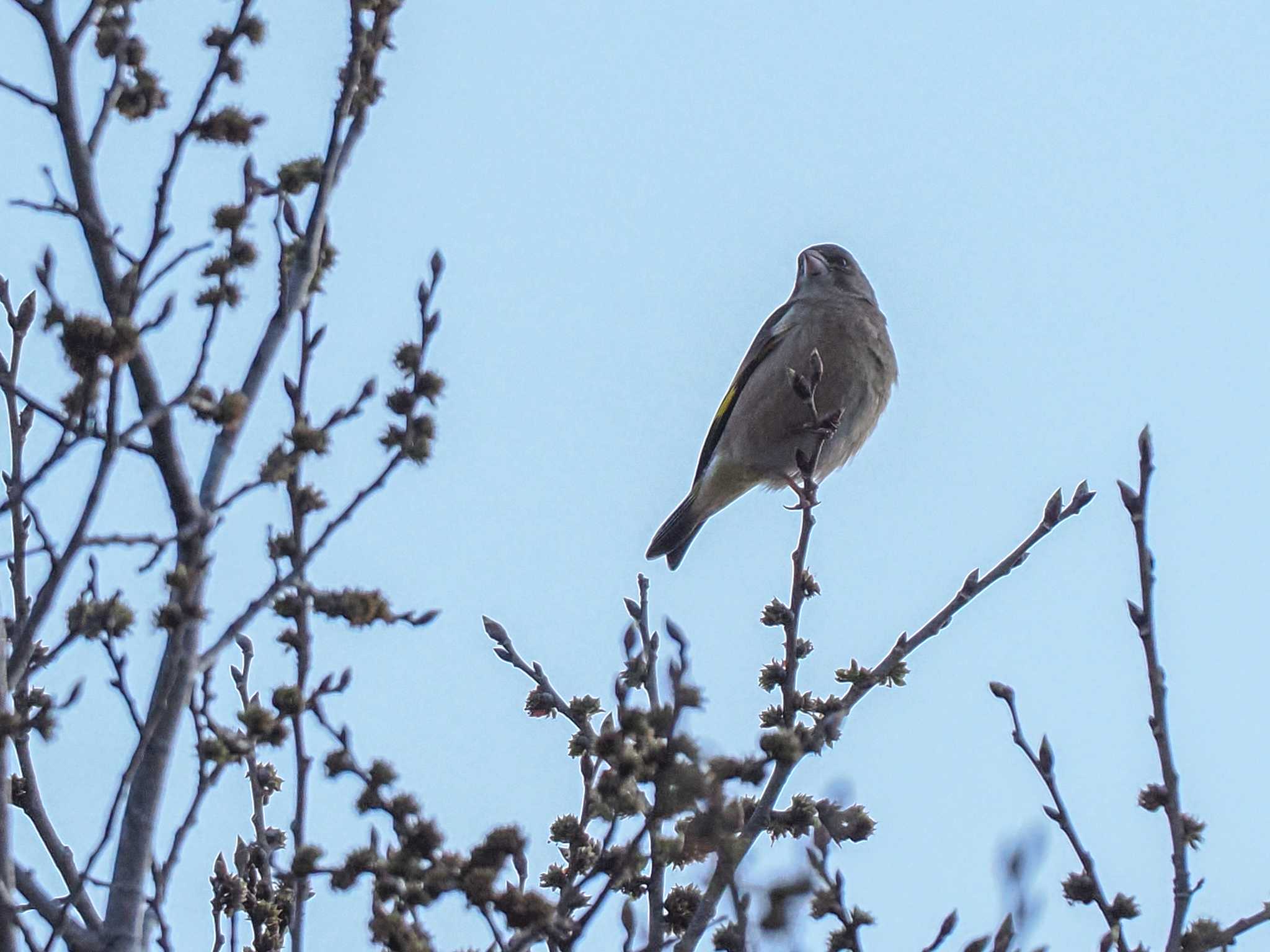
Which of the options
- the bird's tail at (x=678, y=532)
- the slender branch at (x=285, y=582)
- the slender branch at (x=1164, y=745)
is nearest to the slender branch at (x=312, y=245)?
the slender branch at (x=285, y=582)

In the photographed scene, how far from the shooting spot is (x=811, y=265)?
9102 millimetres

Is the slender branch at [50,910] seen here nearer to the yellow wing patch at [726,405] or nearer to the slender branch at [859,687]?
the slender branch at [859,687]

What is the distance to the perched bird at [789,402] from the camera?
7879 mm

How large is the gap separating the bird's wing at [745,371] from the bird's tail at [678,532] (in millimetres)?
192

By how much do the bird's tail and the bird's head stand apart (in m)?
1.35

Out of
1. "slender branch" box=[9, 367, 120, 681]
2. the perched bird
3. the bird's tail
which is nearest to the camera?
"slender branch" box=[9, 367, 120, 681]

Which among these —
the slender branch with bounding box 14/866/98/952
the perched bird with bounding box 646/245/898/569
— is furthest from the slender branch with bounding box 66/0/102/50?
the perched bird with bounding box 646/245/898/569

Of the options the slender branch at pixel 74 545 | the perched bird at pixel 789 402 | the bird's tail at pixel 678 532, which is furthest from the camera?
the bird's tail at pixel 678 532

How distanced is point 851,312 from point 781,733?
17.7ft

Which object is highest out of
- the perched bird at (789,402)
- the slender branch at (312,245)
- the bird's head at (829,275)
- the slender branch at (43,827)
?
the bird's head at (829,275)

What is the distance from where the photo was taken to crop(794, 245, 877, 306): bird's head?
29.2ft

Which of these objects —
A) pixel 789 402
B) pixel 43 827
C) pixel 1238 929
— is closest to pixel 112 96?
pixel 43 827

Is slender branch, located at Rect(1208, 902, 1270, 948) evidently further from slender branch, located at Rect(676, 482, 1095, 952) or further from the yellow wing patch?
the yellow wing patch

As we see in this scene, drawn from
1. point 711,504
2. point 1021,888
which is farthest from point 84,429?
point 711,504
